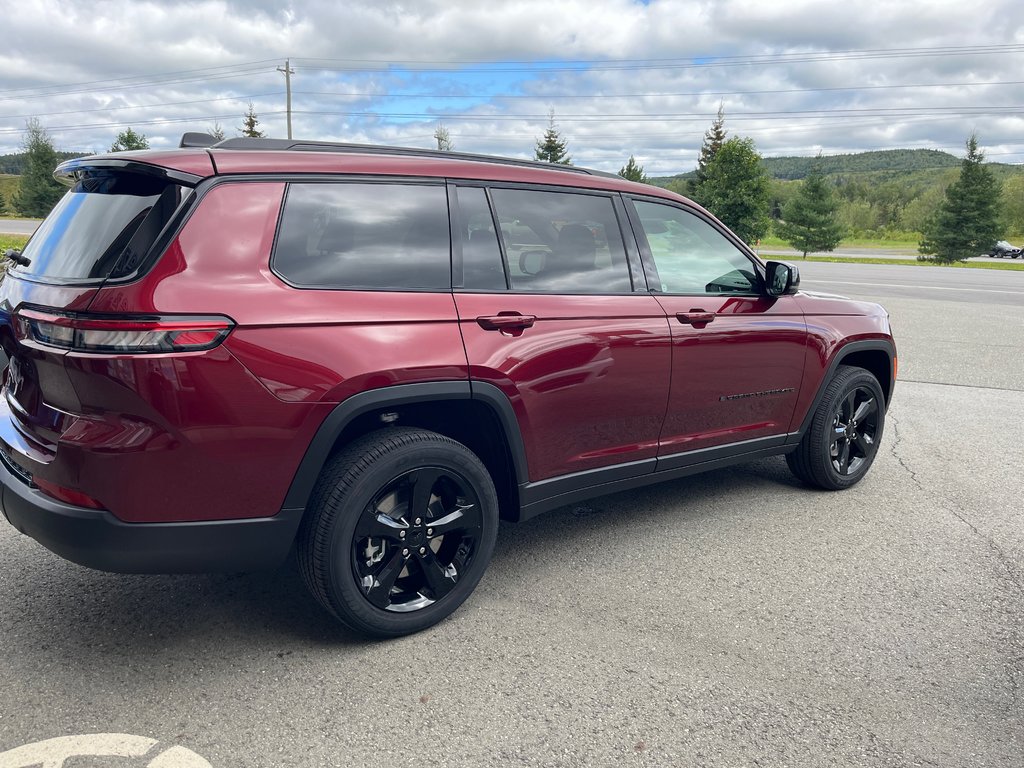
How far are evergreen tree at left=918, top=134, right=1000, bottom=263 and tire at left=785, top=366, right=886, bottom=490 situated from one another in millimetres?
47615

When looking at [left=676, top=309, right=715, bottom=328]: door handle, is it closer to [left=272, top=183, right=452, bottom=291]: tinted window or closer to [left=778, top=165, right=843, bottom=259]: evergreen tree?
[left=272, top=183, right=452, bottom=291]: tinted window

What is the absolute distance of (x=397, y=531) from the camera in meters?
2.84

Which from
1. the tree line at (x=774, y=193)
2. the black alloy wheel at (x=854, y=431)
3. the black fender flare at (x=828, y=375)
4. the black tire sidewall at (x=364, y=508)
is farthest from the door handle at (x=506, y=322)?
the tree line at (x=774, y=193)

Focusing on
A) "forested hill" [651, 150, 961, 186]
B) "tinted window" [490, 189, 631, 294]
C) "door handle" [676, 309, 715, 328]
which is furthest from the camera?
"forested hill" [651, 150, 961, 186]

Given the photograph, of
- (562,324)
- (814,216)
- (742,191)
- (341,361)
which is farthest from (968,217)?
(341,361)

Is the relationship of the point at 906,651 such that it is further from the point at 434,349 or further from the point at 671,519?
the point at 434,349

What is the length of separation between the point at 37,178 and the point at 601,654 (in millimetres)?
61005

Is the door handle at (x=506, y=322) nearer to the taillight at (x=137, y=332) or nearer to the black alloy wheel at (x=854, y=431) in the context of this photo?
the taillight at (x=137, y=332)

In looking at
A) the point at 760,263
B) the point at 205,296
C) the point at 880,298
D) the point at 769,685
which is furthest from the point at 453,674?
the point at 880,298

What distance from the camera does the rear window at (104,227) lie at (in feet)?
8.09

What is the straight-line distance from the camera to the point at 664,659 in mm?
2801

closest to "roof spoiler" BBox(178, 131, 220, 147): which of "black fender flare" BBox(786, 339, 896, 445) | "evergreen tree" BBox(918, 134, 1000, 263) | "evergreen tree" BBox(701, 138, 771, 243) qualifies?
"black fender flare" BBox(786, 339, 896, 445)

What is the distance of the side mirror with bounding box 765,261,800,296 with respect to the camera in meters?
4.02

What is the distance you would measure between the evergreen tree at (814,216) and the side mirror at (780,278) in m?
51.7
